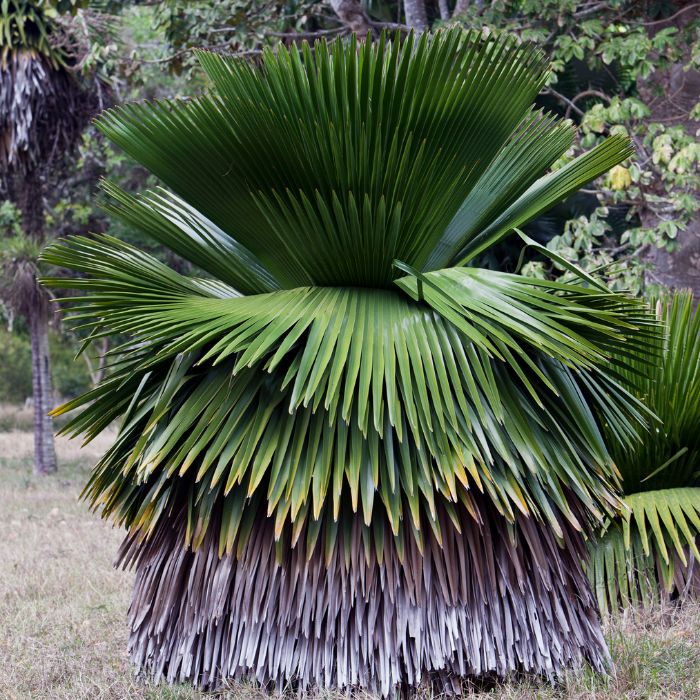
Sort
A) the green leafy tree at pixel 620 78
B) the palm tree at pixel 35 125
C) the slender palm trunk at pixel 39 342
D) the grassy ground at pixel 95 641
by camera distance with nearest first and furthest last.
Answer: the grassy ground at pixel 95 641
the green leafy tree at pixel 620 78
the palm tree at pixel 35 125
the slender palm trunk at pixel 39 342

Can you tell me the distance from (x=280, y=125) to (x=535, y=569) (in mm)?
1953

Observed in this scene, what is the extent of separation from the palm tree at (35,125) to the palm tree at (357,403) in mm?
6942

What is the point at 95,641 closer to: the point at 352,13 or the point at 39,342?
the point at 352,13

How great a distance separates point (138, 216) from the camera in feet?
9.56

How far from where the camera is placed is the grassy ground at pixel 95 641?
2.40 meters

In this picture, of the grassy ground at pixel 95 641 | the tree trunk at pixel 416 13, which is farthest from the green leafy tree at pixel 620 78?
the grassy ground at pixel 95 641

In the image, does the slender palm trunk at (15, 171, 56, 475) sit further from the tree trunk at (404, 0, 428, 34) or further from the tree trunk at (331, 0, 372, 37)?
the tree trunk at (404, 0, 428, 34)

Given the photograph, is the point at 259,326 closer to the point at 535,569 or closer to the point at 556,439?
the point at 556,439

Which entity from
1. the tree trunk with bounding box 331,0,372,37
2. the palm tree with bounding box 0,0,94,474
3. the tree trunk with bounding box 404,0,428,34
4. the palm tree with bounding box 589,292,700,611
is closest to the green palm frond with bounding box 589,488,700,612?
the palm tree with bounding box 589,292,700,611

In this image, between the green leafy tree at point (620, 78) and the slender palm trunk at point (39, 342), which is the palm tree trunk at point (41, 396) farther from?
the green leafy tree at point (620, 78)

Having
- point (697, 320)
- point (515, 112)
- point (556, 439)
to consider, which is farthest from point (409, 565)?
point (697, 320)

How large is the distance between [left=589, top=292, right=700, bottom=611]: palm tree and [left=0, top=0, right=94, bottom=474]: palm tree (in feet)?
25.7

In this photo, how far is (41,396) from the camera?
1065cm

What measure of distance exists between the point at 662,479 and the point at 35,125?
8911 mm
